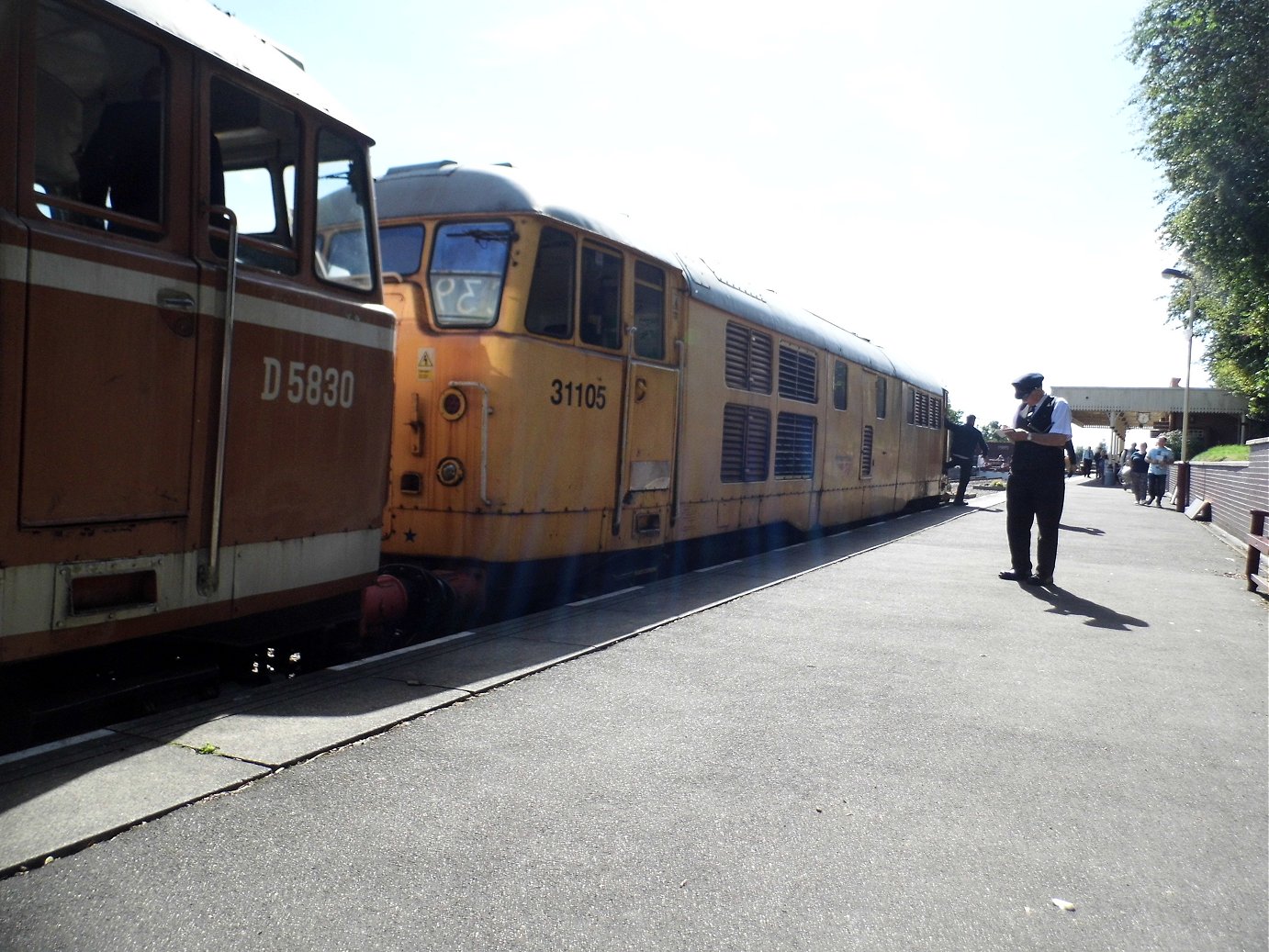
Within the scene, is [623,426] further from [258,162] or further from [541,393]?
[258,162]

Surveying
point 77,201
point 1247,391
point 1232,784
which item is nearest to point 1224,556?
point 1232,784

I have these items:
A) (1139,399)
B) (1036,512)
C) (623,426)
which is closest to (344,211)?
(623,426)

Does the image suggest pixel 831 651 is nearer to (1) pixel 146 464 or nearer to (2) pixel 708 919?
(2) pixel 708 919

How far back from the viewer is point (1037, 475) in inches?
347

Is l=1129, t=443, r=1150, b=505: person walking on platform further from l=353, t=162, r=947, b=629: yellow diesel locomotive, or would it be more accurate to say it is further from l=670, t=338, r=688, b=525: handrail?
l=670, t=338, r=688, b=525: handrail

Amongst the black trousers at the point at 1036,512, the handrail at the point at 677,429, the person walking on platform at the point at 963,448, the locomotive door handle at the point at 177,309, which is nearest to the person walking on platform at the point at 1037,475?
the black trousers at the point at 1036,512

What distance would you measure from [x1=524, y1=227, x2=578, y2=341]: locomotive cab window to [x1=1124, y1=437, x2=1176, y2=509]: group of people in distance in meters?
20.7

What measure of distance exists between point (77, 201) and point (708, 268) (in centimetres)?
621

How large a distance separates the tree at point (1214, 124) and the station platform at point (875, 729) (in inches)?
731

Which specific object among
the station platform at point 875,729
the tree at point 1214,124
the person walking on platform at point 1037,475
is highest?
the tree at point 1214,124

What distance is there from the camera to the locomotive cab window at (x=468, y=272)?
6.40m

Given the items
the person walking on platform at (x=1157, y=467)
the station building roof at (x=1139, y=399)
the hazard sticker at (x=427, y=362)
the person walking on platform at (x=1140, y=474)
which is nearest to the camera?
the hazard sticker at (x=427, y=362)

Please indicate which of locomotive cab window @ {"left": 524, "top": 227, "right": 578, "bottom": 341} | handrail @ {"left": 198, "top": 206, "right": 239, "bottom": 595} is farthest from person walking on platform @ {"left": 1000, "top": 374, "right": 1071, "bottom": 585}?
handrail @ {"left": 198, "top": 206, "right": 239, "bottom": 595}

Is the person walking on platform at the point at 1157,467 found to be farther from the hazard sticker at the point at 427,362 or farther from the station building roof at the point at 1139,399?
the station building roof at the point at 1139,399
